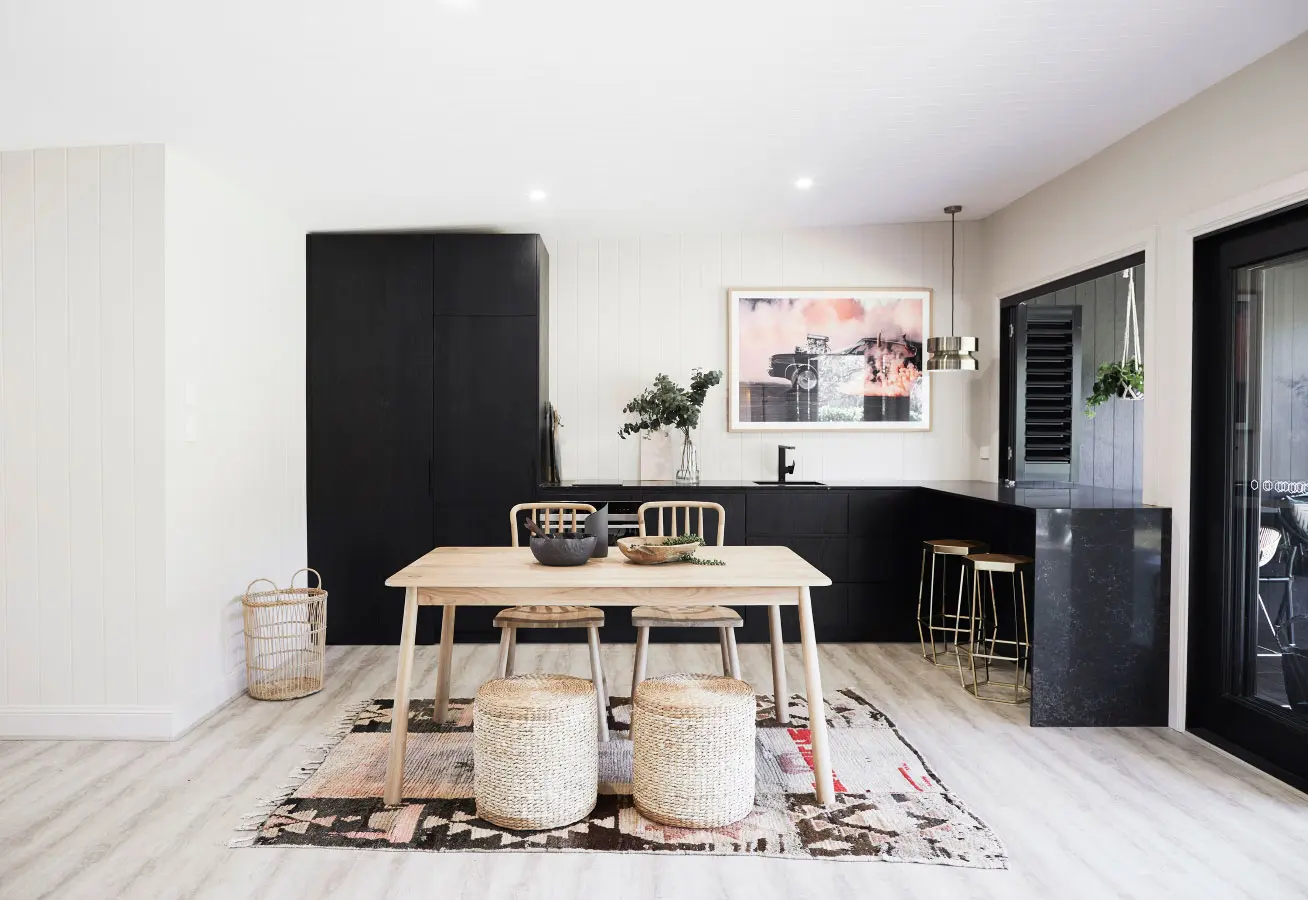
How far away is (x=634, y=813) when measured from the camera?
2684 mm

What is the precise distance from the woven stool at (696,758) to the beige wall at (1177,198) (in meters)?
2.08

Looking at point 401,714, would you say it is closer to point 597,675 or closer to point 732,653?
point 597,675

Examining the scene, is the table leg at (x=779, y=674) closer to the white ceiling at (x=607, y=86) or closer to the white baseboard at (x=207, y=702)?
the white ceiling at (x=607, y=86)

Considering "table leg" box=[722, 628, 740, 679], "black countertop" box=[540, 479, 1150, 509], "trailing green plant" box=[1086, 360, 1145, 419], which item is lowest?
"table leg" box=[722, 628, 740, 679]

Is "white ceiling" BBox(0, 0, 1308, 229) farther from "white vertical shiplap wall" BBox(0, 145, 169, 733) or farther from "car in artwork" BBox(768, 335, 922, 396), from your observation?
"car in artwork" BBox(768, 335, 922, 396)

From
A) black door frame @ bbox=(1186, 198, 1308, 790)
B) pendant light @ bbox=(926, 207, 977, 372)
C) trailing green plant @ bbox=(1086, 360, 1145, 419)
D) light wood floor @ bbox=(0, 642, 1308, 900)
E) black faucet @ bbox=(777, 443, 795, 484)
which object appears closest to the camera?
light wood floor @ bbox=(0, 642, 1308, 900)

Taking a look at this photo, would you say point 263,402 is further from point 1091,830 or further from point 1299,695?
point 1299,695

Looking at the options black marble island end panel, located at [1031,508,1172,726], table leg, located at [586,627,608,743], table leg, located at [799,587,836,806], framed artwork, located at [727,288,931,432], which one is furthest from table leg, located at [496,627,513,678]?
framed artwork, located at [727,288,931,432]

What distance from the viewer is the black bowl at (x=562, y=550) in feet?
9.66

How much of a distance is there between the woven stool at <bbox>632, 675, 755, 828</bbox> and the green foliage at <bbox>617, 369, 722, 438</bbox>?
2.62 meters

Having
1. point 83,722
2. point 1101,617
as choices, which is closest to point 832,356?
point 1101,617

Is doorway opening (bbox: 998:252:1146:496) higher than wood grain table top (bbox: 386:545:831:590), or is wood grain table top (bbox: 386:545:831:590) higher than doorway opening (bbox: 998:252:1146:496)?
doorway opening (bbox: 998:252:1146:496)

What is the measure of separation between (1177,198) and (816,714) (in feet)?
8.57

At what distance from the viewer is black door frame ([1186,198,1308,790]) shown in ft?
10.5
